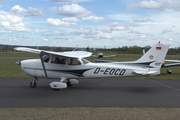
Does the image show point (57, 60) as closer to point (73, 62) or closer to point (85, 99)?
point (73, 62)

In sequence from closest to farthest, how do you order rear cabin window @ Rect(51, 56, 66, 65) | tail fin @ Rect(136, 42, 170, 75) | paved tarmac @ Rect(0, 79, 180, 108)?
1. paved tarmac @ Rect(0, 79, 180, 108)
2. tail fin @ Rect(136, 42, 170, 75)
3. rear cabin window @ Rect(51, 56, 66, 65)

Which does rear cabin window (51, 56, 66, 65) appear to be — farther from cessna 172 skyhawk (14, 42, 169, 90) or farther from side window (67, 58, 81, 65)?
side window (67, 58, 81, 65)

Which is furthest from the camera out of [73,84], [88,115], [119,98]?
[73,84]

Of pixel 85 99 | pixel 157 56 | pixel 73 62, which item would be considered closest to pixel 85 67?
pixel 73 62

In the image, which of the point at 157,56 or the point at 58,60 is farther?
the point at 58,60

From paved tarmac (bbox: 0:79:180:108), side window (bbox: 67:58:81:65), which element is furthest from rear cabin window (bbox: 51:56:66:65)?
paved tarmac (bbox: 0:79:180:108)

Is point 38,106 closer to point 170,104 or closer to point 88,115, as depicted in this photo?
point 88,115

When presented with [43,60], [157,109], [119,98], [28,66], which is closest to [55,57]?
[43,60]

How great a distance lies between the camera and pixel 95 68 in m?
11.9

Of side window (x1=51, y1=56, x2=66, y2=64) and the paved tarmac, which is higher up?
side window (x1=51, y1=56, x2=66, y2=64)

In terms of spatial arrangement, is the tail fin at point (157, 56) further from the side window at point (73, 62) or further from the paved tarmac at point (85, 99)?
the side window at point (73, 62)

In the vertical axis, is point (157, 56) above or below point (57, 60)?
above

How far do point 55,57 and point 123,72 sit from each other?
138 inches

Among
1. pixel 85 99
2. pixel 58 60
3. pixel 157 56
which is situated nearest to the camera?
pixel 85 99
